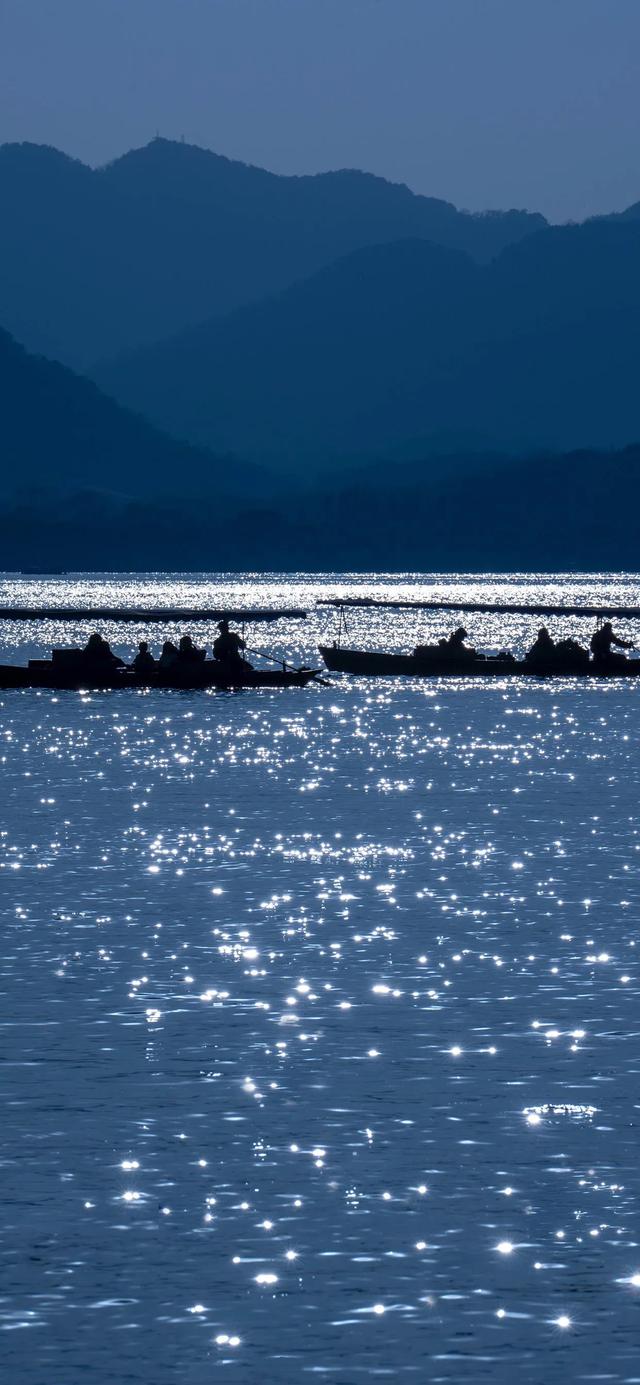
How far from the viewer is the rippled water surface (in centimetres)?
1630

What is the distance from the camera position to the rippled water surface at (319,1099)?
16297 mm

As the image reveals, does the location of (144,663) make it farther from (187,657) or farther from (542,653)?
(542,653)

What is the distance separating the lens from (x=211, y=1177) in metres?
20.3

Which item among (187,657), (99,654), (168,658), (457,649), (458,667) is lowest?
(458,667)

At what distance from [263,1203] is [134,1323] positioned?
3.39m

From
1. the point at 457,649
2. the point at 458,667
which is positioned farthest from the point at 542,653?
the point at 458,667

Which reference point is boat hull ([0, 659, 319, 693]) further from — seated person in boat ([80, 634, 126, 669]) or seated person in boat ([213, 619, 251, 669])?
seated person in boat ([213, 619, 251, 669])

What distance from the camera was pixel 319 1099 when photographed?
23.6 m

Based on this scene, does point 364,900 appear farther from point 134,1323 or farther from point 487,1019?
point 134,1323

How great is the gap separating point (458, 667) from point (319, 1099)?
9044 centimetres

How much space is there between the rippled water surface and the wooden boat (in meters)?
44.8

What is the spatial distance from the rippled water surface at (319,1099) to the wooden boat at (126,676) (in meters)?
→ 44.8

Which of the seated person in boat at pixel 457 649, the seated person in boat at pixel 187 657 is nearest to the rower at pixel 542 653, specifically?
the seated person in boat at pixel 457 649

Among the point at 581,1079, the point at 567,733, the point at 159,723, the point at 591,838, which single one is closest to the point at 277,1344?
the point at 581,1079
